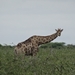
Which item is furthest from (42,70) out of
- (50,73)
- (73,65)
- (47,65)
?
(73,65)

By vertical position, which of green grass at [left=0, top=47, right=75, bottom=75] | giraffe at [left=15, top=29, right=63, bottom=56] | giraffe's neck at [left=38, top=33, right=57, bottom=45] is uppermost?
giraffe's neck at [left=38, top=33, right=57, bottom=45]

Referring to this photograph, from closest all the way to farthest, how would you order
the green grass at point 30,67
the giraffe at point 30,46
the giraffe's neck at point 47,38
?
the green grass at point 30,67, the giraffe at point 30,46, the giraffe's neck at point 47,38

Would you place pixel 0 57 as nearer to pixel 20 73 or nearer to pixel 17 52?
pixel 20 73

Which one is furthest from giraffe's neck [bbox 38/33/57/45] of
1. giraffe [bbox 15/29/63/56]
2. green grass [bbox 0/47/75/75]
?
green grass [bbox 0/47/75/75]

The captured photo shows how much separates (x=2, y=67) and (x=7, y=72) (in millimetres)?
341

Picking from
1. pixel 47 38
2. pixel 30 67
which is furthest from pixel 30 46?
pixel 30 67

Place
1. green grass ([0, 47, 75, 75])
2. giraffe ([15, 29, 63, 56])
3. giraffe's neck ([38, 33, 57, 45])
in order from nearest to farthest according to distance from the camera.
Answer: green grass ([0, 47, 75, 75])
giraffe ([15, 29, 63, 56])
giraffe's neck ([38, 33, 57, 45])

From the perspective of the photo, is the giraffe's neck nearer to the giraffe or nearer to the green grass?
the giraffe

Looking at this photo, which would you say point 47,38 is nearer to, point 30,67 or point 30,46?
point 30,46

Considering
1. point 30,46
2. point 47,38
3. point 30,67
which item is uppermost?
point 47,38

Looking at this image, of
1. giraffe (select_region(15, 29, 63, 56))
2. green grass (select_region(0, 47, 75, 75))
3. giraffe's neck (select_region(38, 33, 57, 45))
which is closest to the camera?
green grass (select_region(0, 47, 75, 75))

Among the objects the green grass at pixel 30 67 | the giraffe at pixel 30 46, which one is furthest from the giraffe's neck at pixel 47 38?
the green grass at pixel 30 67

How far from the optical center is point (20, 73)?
1354 centimetres

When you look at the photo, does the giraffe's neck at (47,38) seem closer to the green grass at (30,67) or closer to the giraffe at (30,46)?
the giraffe at (30,46)
